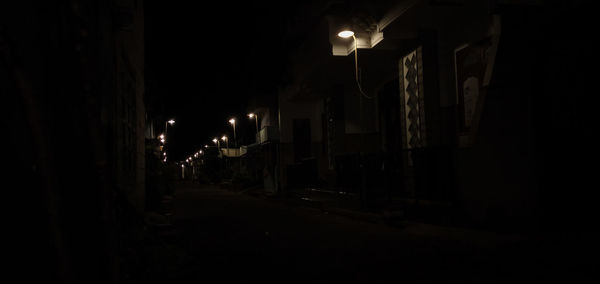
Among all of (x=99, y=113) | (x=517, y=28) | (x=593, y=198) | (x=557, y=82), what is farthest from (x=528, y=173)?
(x=99, y=113)

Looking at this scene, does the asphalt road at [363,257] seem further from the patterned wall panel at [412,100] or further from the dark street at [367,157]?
the patterned wall panel at [412,100]

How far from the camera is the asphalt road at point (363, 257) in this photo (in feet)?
17.5

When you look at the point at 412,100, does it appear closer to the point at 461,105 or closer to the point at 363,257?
the point at 461,105

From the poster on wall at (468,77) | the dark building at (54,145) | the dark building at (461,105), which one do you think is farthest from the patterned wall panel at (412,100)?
the dark building at (54,145)

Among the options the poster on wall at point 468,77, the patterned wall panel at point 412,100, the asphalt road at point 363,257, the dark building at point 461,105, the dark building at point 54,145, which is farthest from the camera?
the patterned wall panel at point 412,100

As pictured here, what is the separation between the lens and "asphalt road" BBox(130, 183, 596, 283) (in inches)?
209

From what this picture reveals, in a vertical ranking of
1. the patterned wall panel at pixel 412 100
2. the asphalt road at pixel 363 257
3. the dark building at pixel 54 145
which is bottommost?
the asphalt road at pixel 363 257

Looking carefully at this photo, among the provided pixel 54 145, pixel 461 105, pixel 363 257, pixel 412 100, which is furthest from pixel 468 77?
pixel 54 145

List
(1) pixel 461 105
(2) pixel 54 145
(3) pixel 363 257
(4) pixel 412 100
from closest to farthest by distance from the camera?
(2) pixel 54 145
(3) pixel 363 257
(1) pixel 461 105
(4) pixel 412 100

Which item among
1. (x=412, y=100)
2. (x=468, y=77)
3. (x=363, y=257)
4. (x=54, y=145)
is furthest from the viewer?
(x=412, y=100)

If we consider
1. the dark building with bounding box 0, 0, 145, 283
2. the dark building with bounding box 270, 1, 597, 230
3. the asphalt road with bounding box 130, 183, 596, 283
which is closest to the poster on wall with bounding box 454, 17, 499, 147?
the dark building with bounding box 270, 1, 597, 230

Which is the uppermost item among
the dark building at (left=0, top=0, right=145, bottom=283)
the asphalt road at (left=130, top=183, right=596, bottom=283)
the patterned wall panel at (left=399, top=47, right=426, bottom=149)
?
the patterned wall panel at (left=399, top=47, right=426, bottom=149)

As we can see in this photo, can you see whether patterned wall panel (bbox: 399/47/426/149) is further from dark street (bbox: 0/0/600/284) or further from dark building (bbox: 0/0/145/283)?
dark building (bbox: 0/0/145/283)

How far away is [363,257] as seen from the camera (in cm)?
659
